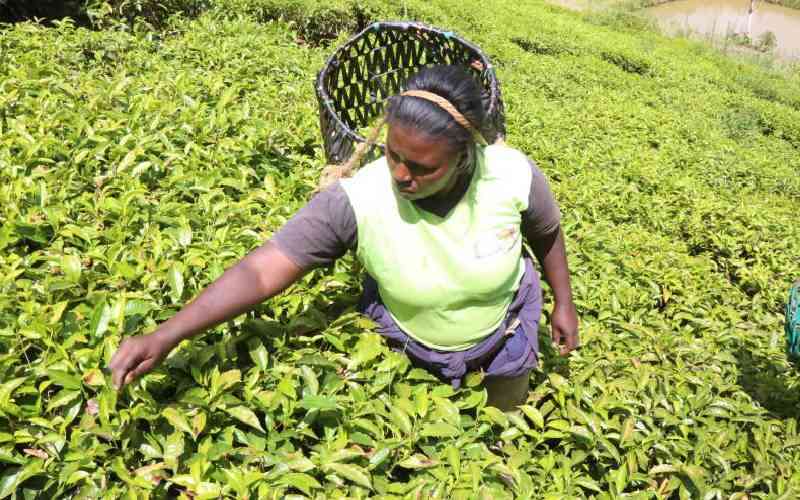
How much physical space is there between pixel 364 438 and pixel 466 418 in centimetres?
36

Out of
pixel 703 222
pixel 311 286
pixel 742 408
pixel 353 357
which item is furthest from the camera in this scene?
pixel 703 222

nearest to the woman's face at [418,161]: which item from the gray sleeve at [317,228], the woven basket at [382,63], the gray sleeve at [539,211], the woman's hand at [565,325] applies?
the gray sleeve at [317,228]

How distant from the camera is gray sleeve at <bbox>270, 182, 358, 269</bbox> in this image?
64.5 inches

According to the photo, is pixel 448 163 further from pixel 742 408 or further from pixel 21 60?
→ pixel 21 60

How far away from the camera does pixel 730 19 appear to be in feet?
66.7

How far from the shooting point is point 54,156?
2430 mm

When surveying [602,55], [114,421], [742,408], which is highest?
[114,421]

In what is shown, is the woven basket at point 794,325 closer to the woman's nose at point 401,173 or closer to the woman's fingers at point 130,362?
the woman's nose at point 401,173

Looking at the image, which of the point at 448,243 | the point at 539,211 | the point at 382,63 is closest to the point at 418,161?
the point at 448,243

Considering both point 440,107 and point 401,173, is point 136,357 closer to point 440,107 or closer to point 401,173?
point 401,173

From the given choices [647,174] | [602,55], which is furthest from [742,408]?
[602,55]

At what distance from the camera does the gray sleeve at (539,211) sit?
1863mm

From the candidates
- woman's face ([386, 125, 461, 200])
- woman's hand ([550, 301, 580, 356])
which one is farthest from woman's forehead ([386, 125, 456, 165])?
woman's hand ([550, 301, 580, 356])

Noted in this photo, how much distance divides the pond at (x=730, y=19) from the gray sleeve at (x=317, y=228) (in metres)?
18.7
